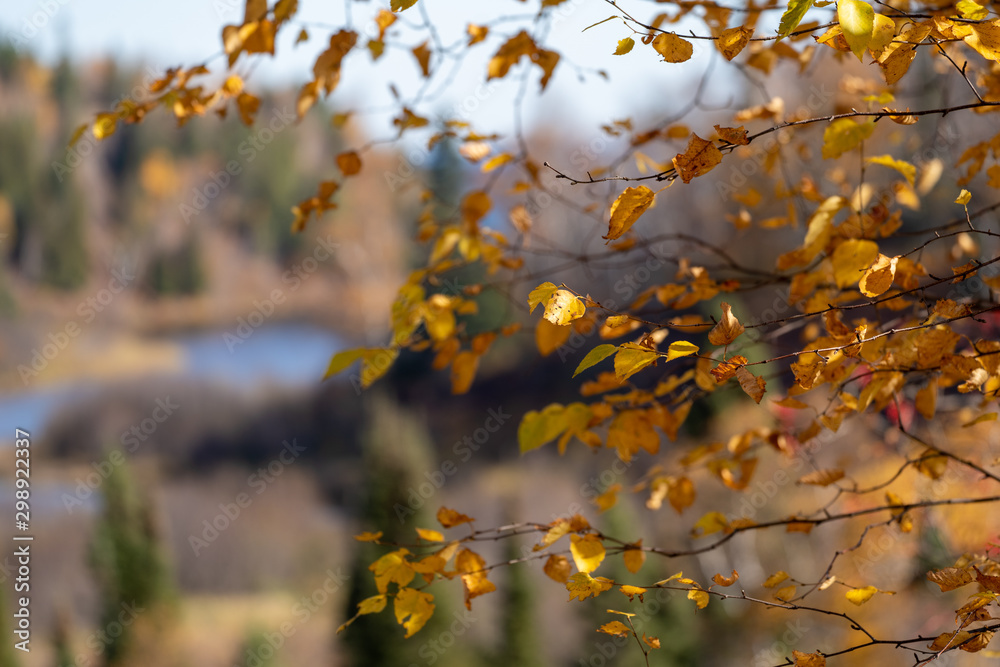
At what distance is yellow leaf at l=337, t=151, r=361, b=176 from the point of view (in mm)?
1475

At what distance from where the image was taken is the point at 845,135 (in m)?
0.87

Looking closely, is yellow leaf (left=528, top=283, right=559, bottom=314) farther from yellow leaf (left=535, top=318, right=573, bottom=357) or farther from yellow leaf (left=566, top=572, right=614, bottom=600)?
yellow leaf (left=535, top=318, right=573, bottom=357)

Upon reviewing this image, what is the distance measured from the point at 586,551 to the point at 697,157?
1.79 feet

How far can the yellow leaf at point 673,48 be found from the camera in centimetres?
80

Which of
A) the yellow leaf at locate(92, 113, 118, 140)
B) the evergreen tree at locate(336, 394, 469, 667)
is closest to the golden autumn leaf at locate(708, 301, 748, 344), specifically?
the yellow leaf at locate(92, 113, 118, 140)

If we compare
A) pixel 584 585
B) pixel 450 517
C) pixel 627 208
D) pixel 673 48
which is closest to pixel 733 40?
pixel 673 48

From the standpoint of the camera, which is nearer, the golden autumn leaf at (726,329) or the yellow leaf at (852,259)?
the golden autumn leaf at (726,329)

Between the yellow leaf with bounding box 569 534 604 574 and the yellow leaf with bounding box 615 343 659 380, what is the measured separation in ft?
1.16

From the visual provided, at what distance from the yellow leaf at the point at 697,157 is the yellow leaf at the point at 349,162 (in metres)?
0.87

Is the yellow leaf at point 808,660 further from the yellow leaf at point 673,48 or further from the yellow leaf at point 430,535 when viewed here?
the yellow leaf at point 673,48

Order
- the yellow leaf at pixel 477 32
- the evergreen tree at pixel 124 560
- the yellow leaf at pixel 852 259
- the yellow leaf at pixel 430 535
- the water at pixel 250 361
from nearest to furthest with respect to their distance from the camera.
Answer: the yellow leaf at pixel 852 259 → the yellow leaf at pixel 430 535 → the yellow leaf at pixel 477 32 → the evergreen tree at pixel 124 560 → the water at pixel 250 361

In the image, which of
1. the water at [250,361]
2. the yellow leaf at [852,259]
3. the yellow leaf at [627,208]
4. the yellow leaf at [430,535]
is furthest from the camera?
the water at [250,361]

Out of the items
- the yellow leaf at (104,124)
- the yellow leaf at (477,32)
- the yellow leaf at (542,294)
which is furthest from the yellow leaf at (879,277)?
the yellow leaf at (104,124)

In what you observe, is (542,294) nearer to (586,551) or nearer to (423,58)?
(586,551)
